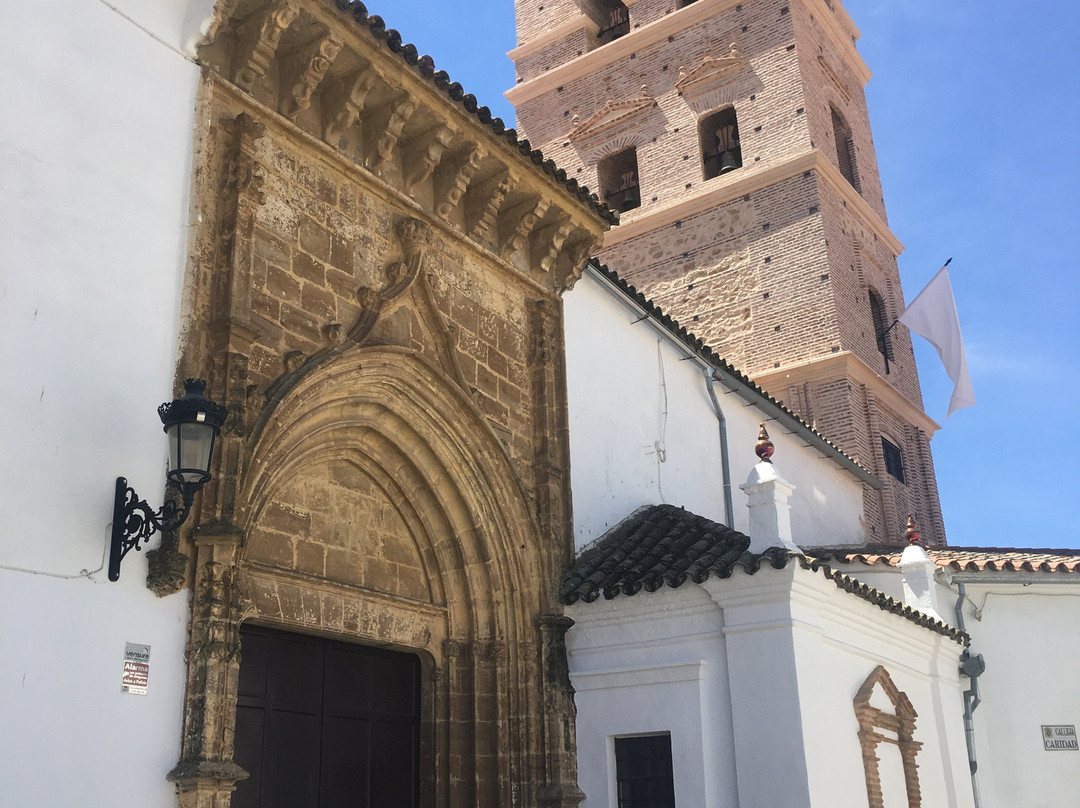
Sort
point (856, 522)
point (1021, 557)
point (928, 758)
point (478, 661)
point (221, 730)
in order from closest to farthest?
point (221, 730)
point (478, 661)
point (928, 758)
point (1021, 557)
point (856, 522)

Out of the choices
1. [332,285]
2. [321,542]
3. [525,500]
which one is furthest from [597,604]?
[332,285]

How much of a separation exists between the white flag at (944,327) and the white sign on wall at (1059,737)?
8857mm

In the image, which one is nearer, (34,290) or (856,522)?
(34,290)

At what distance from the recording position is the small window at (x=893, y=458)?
18.8 metres

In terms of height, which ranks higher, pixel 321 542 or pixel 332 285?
pixel 332 285

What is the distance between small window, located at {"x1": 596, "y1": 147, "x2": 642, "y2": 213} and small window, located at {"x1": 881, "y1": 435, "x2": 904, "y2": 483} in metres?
6.38

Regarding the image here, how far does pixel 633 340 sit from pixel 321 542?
16.2 ft

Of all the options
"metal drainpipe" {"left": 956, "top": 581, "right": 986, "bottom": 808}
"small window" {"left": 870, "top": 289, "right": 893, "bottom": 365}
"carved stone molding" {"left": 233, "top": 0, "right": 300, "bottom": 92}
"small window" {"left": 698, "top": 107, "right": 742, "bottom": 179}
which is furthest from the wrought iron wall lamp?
"small window" {"left": 870, "top": 289, "right": 893, "bottom": 365}

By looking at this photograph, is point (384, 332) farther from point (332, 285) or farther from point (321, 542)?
point (321, 542)

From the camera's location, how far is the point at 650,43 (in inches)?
823

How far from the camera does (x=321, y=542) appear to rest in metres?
6.97

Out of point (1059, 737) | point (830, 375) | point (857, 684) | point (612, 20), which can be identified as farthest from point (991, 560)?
point (612, 20)

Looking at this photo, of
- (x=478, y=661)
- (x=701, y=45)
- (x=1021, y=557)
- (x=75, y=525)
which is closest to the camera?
(x=75, y=525)

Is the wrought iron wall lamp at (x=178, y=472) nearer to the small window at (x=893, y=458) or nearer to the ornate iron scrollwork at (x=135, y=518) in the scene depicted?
the ornate iron scrollwork at (x=135, y=518)
